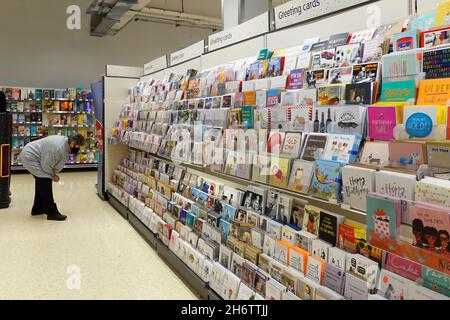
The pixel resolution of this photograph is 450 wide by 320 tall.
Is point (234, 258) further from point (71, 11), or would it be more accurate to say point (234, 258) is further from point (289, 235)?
point (71, 11)

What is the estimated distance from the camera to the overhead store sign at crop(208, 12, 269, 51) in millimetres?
3074

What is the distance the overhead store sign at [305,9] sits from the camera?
2.30m

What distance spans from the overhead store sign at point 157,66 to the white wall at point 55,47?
5218mm

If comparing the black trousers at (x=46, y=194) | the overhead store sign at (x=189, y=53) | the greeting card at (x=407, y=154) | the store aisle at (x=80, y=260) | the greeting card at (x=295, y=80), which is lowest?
the store aisle at (x=80, y=260)

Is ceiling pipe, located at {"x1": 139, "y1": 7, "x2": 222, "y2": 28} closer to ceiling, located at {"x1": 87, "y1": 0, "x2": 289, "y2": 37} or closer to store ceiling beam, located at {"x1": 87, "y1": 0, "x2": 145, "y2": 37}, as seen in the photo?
ceiling, located at {"x1": 87, "y1": 0, "x2": 289, "y2": 37}

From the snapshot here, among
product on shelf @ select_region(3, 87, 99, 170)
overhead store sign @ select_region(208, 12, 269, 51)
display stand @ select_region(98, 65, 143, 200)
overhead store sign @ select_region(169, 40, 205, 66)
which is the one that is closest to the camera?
→ overhead store sign @ select_region(208, 12, 269, 51)

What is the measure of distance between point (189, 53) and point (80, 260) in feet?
8.90

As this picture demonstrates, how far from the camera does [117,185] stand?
6.21 meters

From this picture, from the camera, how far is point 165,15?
10.6 metres

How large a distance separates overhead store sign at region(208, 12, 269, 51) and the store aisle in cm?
228

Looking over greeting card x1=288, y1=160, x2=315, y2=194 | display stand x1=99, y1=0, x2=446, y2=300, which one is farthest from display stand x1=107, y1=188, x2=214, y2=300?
greeting card x1=288, y1=160, x2=315, y2=194

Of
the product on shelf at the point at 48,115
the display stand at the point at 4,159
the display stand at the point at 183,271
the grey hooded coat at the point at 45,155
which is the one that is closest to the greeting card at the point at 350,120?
the display stand at the point at 183,271

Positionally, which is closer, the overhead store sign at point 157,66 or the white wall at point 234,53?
the white wall at point 234,53

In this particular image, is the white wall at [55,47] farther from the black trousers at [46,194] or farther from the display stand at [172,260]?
the display stand at [172,260]
